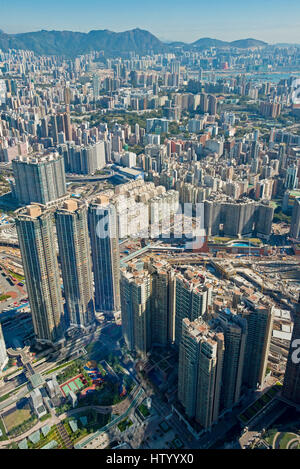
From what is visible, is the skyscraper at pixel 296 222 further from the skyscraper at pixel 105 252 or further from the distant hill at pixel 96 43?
the distant hill at pixel 96 43

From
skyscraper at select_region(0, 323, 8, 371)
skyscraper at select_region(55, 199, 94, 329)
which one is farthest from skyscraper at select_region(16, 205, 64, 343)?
skyscraper at select_region(0, 323, 8, 371)

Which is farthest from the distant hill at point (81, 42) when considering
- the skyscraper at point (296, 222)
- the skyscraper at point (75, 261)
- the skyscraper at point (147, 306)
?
the skyscraper at point (147, 306)

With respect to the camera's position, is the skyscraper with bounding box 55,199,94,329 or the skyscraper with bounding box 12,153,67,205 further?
the skyscraper with bounding box 12,153,67,205

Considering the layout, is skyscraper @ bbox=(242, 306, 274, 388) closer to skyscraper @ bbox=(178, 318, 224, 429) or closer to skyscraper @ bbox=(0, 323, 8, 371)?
skyscraper @ bbox=(178, 318, 224, 429)

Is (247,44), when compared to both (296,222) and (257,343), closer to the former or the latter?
(296,222)

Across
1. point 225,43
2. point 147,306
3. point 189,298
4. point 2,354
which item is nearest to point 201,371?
point 189,298
